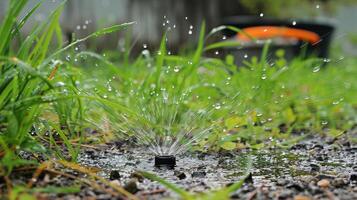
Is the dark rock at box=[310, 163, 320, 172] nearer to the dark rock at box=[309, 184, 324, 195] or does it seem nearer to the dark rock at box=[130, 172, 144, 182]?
the dark rock at box=[309, 184, 324, 195]

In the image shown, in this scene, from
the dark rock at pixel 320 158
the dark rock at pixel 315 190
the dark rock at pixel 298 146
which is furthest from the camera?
the dark rock at pixel 298 146

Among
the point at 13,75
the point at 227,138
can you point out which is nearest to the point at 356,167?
the point at 227,138

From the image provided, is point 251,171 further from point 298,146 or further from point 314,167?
point 298,146

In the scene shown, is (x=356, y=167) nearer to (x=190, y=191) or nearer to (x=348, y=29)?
(x=190, y=191)

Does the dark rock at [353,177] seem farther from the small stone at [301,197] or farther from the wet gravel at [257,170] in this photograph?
the small stone at [301,197]

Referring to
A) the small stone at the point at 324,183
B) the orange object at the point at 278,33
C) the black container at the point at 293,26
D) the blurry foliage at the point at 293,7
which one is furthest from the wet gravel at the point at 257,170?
the blurry foliage at the point at 293,7

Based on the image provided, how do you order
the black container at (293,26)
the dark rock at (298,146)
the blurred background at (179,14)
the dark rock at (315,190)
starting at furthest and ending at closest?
the blurred background at (179,14) → the black container at (293,26) → the dark rock at (298,146) → the dark rock at (315,190)

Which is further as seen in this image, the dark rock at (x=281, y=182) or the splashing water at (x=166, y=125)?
the splashing water at (x=166, y=125)
